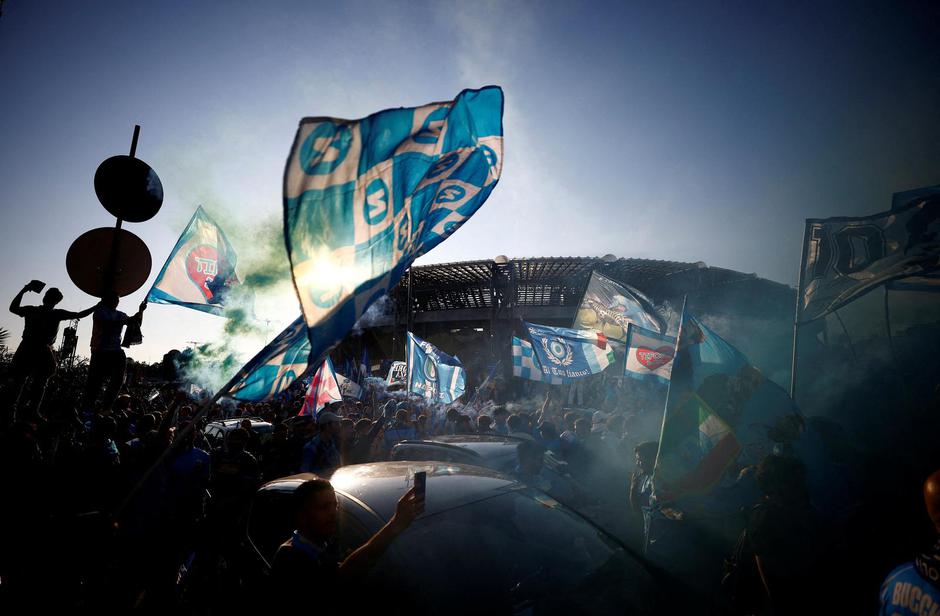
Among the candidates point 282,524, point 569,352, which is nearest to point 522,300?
point 569,352

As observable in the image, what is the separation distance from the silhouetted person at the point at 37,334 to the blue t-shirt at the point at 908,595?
700 cm

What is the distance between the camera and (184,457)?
4.07 meters

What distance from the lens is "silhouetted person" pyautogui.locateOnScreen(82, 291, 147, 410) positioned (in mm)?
4441

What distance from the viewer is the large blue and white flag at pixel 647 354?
6.62 metres

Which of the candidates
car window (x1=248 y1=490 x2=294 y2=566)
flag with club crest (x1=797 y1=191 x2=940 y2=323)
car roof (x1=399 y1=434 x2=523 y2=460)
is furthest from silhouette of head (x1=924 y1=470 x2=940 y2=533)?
flag with club crest (x1=797 y1=191 x2=940 y2=323)

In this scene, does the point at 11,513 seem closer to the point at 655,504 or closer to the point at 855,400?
the point at 655,504

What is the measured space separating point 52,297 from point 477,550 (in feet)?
19.0

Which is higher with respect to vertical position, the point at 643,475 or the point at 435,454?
the point at 643,475

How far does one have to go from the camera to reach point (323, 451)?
5.52m

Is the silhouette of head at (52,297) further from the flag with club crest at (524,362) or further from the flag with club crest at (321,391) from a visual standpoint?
the flag with club crest at (524,362)

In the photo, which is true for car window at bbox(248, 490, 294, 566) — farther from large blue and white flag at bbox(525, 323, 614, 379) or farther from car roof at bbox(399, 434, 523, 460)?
large blue and white flag at bbox(525, 323, 614, 379)

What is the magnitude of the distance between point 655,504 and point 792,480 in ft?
4.48

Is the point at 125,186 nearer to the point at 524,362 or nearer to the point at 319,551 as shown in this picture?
the point at 319,551

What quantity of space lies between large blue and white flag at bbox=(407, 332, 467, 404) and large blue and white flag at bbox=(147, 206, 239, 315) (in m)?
5.70
